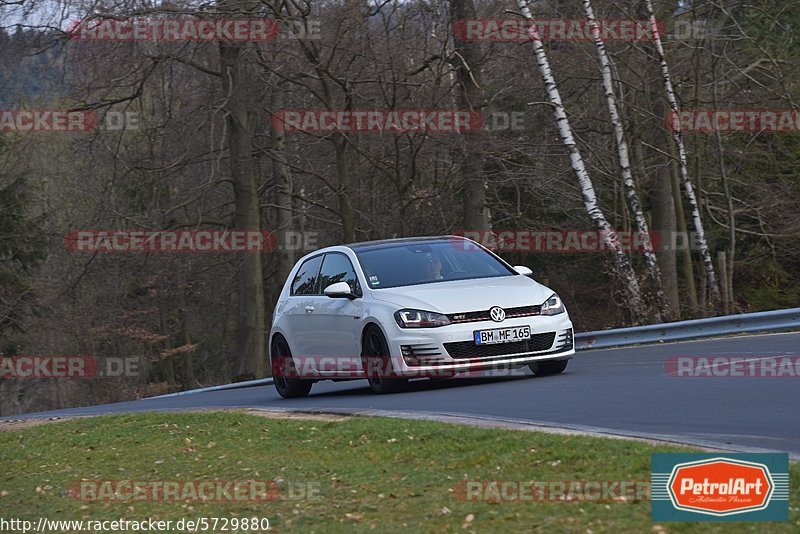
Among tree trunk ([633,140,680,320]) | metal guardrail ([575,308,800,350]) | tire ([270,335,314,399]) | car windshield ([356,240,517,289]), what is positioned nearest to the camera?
car windshield ([356,240,517,289])

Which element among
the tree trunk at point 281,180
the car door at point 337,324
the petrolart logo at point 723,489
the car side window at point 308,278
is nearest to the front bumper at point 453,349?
the car door at point 337,324

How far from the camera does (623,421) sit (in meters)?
9.87

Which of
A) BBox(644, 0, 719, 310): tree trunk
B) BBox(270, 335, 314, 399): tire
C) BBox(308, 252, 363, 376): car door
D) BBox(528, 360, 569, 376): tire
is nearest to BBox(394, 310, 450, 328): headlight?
BBox(308, 252, 363, 376): car door

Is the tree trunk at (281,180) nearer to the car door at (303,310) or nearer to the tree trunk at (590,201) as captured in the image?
the tree trunk at (590,201)

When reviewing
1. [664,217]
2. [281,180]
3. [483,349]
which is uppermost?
[281,180]

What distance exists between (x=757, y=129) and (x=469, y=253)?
17.6 meters

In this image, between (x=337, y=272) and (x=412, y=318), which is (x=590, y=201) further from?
(x=412, y=318)

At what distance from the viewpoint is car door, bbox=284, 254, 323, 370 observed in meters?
15.6

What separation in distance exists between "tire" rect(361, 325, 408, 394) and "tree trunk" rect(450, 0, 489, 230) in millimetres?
13504

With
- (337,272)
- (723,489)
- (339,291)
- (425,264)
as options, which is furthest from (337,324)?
(723,489)

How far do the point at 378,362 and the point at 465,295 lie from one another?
3.90 feet

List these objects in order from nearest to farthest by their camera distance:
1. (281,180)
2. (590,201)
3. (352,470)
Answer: (352,470) < (590,201) < (281,180)

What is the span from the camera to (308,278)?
53.5 feet

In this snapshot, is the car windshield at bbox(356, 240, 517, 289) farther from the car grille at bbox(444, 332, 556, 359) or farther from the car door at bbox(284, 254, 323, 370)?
the car grille at bbox(444, 332, 556, 359)
